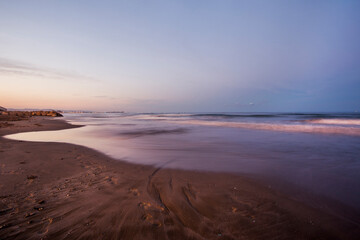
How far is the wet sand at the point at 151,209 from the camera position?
2.41 m

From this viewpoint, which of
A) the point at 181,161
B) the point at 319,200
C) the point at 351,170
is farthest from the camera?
the point at 181,161

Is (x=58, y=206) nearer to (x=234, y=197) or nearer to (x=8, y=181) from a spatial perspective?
(x=8, y=181)

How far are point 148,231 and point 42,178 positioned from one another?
3.59 meters

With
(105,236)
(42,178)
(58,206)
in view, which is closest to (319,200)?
(105,236)

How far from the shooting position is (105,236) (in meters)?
2.34

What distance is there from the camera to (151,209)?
2.95 meters

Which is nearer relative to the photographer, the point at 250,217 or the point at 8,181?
the point at 250,217

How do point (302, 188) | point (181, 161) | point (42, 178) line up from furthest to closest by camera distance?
1. point (181, 161)
2. point (42, 178)
3. point (302, 188)

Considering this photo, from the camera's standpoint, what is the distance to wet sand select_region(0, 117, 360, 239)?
241 cm

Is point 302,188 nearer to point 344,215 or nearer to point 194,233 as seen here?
point 344,215

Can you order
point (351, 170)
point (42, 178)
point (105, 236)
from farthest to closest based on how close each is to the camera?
point (351, 170) → point (42, 178) → point (105, 236)

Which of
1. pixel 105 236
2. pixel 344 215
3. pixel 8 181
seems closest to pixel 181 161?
pixel 105 236

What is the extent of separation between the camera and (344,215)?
280 centimetres

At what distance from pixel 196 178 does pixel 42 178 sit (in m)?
4.00
